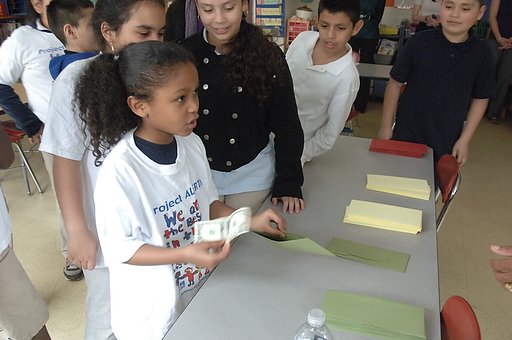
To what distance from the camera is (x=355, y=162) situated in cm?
190

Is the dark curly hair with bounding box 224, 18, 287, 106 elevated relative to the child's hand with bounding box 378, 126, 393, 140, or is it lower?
elevated

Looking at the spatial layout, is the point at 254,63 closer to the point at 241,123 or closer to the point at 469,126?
the point at 241,123

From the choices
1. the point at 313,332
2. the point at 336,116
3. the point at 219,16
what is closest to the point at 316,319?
the point at 313,332

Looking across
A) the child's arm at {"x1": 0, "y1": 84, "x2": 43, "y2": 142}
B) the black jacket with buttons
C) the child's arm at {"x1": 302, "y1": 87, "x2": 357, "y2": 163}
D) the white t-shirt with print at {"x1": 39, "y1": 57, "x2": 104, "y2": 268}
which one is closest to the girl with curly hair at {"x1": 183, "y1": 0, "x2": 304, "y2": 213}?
the black jacket with buttons

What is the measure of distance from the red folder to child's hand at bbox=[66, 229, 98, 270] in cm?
130

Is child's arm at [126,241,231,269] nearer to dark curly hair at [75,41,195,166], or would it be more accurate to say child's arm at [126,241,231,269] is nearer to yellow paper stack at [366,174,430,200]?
dark curly hair at [75,41,195,166]

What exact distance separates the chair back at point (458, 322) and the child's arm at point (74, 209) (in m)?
0.97

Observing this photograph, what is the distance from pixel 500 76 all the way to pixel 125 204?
5061 mm

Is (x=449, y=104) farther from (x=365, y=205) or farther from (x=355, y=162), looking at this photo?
(x=365, y=205)

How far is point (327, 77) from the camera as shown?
176 centimetres

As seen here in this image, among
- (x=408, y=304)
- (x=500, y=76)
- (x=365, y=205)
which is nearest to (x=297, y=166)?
(x=365, y=205)

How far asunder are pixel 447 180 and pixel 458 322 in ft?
3.08

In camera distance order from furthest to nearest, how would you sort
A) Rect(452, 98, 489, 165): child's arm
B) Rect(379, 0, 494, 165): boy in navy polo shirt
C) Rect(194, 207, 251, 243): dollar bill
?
Rect(452, 98, 489, 165): child's arm, Rect(379, 0, 494, 165): boy in navy polo shirt, Rect(194, 207, 251, 243): dollar bill

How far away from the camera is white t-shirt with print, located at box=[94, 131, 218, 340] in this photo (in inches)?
40.2
